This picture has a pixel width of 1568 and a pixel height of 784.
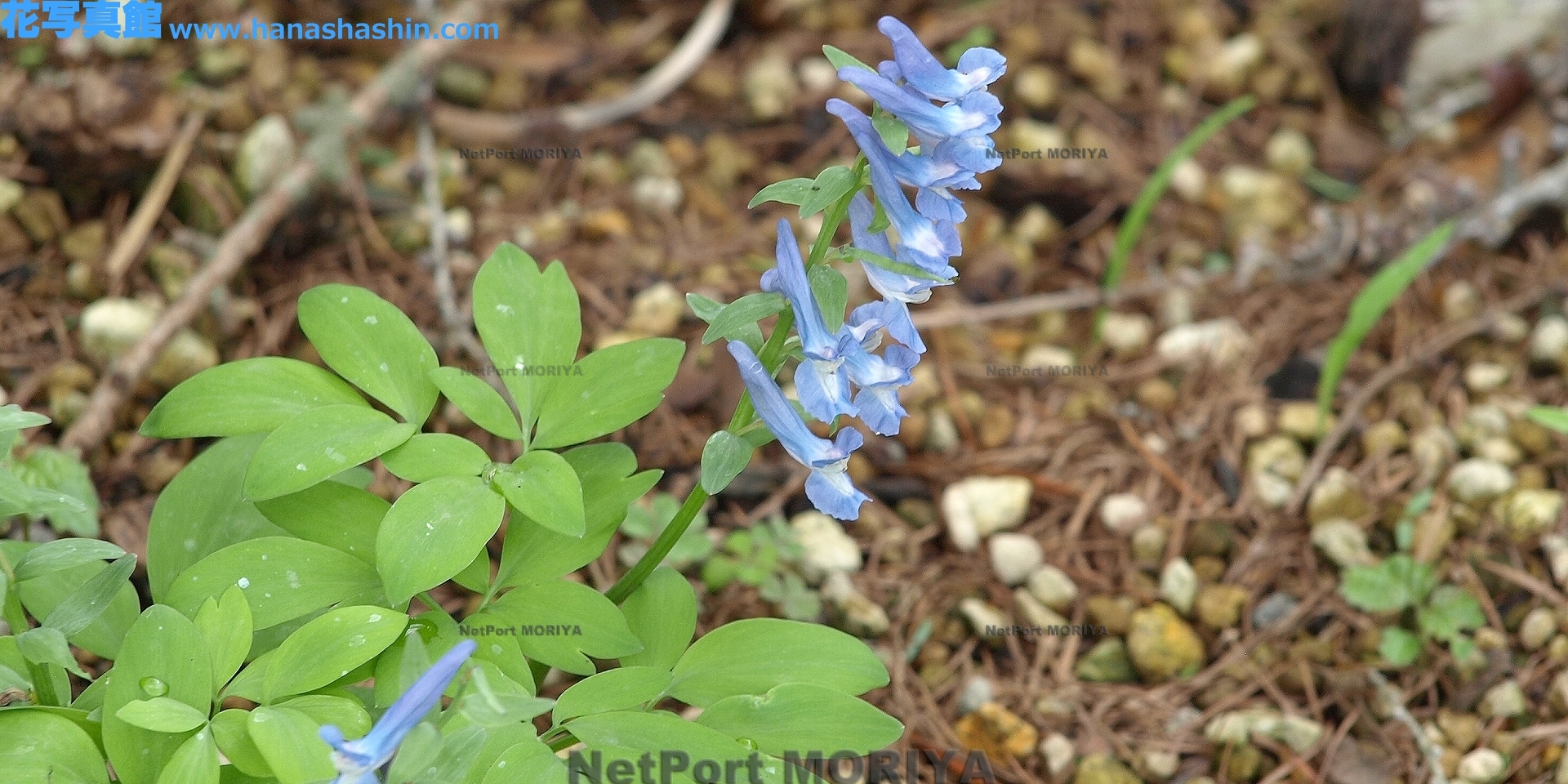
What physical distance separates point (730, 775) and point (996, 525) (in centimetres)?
149

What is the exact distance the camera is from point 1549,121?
437 cm

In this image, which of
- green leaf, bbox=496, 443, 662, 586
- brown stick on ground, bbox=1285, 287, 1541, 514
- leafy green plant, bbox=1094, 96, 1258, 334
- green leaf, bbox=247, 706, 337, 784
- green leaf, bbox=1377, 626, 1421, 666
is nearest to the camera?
green leaf, bbox=247, 706, 337, 784

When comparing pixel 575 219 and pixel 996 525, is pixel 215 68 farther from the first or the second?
pixel 996 525

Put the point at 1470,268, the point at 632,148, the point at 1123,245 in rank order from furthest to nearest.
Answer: the point at 632,148, the point at 1470,268, the point at 1123,245

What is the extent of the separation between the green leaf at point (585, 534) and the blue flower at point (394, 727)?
20.3 inches

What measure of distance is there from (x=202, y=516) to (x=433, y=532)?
0.65m

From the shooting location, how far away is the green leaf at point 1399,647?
2.88 m

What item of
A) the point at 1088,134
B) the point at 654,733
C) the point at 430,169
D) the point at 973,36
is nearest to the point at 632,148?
the point at 430,169

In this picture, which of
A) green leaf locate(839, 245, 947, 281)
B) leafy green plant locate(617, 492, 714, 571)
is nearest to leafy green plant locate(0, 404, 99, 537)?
leafy green plant locate(617, 492, 714, 571)

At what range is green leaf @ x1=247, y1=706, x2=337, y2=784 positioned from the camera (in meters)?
1.70

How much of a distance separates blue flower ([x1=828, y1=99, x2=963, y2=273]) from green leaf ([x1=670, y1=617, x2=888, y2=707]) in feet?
2.27
